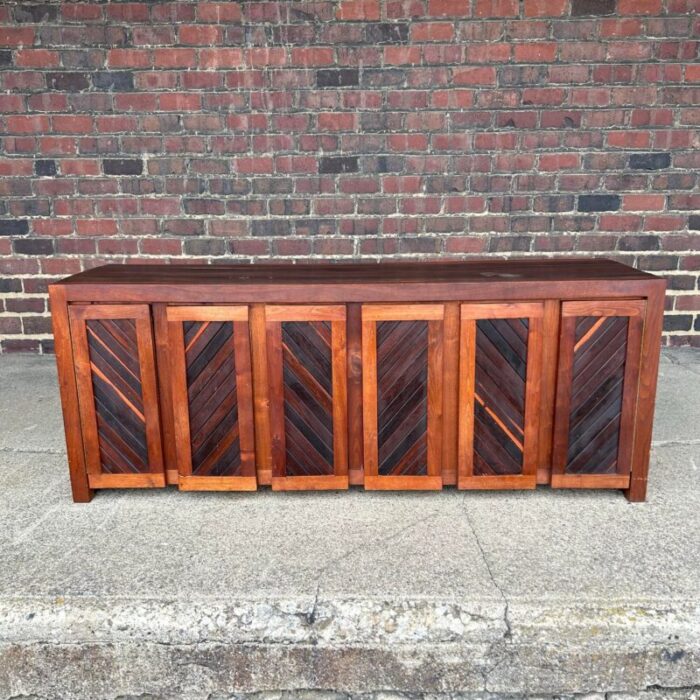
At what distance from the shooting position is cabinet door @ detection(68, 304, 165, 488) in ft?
6.56

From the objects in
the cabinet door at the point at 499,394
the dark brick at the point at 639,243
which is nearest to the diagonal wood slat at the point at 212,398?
the cabinet door at the point at 499,394

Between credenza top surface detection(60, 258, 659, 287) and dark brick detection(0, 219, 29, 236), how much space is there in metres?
1.48

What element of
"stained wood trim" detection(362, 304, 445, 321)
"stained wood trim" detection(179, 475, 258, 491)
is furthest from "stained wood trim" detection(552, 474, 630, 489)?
"stained wood trim" detection(179, 475, 258, 491)

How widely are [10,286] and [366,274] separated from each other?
8.22 feet

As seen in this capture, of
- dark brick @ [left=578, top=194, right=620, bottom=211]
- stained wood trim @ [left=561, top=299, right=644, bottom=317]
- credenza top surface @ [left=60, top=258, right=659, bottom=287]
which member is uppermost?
dark brick @ [left=578, top=194, right=620, bottom=211]

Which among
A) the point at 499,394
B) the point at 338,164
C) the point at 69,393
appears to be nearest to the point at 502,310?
the point at 499,394

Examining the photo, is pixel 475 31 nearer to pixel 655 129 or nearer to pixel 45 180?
pixel 655 129

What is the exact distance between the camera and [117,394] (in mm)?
2059

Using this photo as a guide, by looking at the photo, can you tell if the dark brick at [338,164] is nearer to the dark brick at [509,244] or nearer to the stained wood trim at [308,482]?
the dark brick at [509,244]

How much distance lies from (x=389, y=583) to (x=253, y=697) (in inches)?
17.8

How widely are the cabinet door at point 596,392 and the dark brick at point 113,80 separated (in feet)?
8.76

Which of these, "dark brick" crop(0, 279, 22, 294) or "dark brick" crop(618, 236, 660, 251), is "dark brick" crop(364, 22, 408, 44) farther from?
"dark brick" crop(0, 279, 22, 294)

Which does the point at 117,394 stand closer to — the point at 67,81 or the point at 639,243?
the point at 67,81

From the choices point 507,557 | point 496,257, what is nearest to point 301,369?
point 507,557
